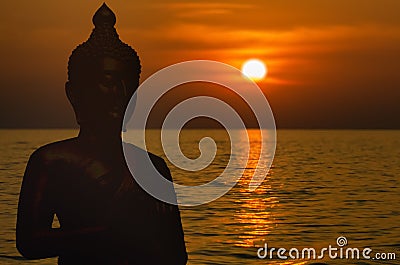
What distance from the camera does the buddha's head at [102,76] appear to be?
159 inches

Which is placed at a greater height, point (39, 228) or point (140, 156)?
point (140, 156)

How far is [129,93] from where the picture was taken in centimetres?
412

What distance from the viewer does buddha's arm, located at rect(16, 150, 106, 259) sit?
400cm

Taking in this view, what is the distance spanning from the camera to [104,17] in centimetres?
405

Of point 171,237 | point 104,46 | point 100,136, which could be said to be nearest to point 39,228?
point 100,136

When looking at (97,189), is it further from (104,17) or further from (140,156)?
(104,17)

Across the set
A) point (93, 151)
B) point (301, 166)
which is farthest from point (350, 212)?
point (301, 166)

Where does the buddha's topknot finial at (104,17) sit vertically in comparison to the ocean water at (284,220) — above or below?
below

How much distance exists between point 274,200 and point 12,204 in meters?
15.8

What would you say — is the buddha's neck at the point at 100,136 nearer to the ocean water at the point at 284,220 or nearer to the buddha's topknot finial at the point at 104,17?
the buddha's topknot finial at the point at 104,17

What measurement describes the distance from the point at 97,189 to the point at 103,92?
485 mm

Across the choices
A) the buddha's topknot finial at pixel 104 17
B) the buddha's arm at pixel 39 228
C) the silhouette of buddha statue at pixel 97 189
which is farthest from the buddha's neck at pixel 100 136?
the buddha's topknot finial at pixel 104 17

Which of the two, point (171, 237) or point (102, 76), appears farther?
point (171, 237)

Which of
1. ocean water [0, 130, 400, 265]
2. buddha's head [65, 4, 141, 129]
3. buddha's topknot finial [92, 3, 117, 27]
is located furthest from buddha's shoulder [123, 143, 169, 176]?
ocean water [0, 130, 400, 265]
